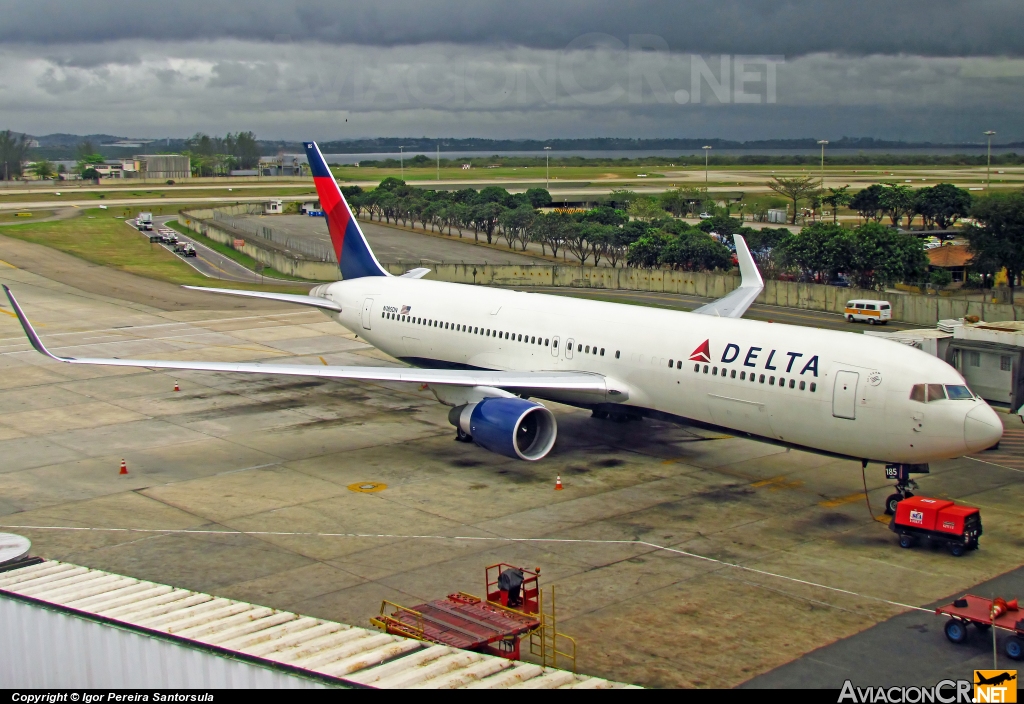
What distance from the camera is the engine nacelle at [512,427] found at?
3127 centimetres

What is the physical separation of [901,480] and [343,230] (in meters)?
27.4

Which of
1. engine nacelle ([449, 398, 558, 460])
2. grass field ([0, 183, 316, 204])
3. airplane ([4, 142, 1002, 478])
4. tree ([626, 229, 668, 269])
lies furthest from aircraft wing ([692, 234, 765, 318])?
grass field ([0, 183, 316, 204])

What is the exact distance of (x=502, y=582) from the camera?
20875 millimetres

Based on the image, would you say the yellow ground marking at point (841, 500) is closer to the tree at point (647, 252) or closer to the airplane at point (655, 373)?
the airplane at point (655, 373)

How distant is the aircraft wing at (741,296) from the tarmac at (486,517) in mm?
6949

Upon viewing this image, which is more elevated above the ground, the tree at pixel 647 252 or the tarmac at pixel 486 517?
the tree at pixel 647 252

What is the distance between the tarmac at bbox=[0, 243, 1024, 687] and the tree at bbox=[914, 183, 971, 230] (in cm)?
6990

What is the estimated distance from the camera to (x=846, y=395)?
27.8 metres

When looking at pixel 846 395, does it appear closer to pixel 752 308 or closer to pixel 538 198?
pixel 752 308

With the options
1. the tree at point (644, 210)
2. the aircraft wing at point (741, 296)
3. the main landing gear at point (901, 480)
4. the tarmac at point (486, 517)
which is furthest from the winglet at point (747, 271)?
the tree at point (644, 210)

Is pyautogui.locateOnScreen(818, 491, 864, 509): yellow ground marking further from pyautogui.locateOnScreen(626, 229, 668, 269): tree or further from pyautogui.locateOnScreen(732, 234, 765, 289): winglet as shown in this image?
pyautogui.locateOnScreen(626, 229, 668, 269): tree

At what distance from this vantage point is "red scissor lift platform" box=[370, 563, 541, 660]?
18.3 meters

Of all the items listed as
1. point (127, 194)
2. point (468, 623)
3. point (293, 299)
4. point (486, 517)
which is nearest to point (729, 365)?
point (486, 517)

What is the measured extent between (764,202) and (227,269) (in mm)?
79042
